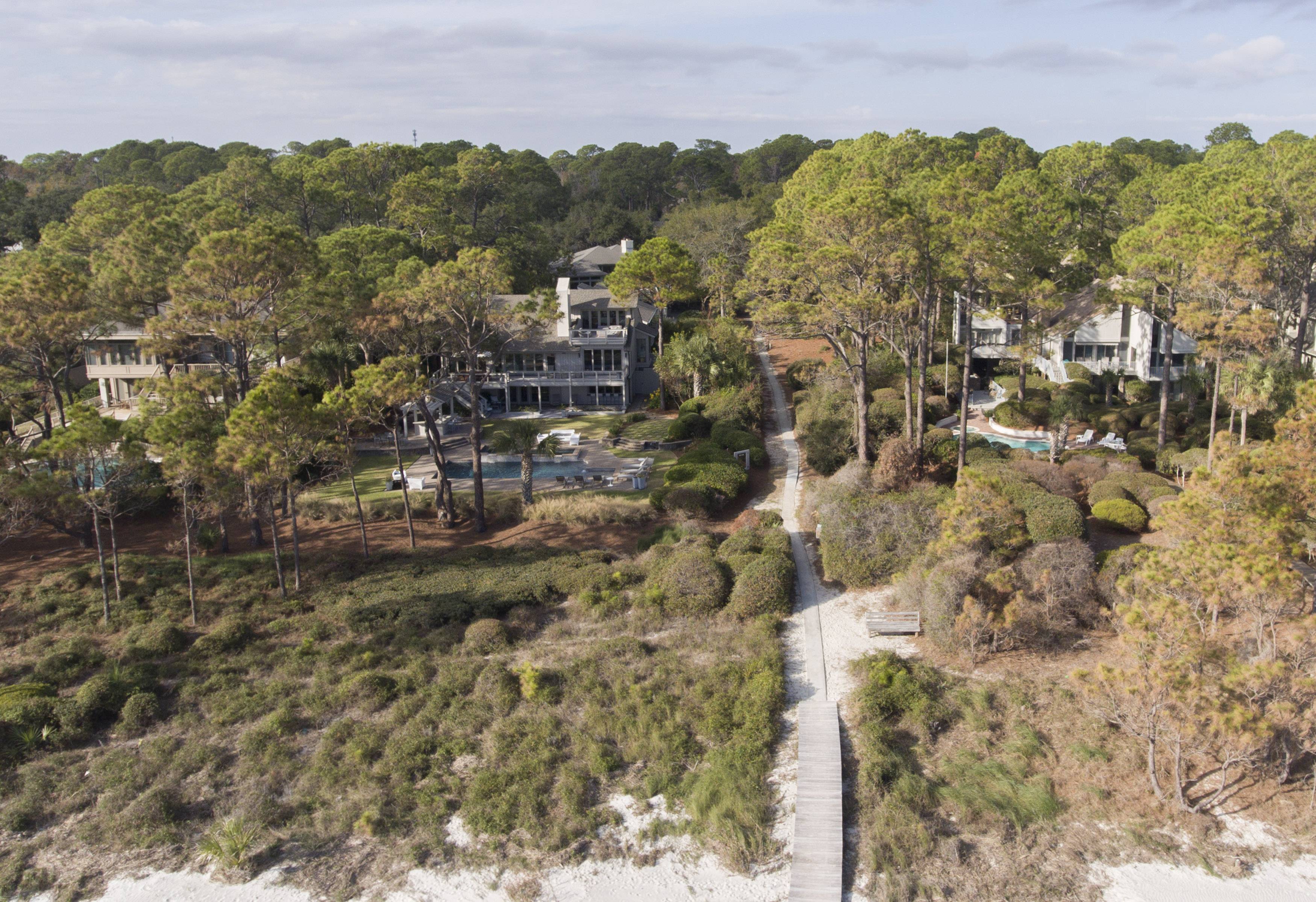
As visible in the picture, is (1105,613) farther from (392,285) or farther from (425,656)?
(392,285)

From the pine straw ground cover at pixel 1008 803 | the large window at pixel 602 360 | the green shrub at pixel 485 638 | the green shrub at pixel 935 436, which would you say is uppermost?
the large window at pixel 602 360

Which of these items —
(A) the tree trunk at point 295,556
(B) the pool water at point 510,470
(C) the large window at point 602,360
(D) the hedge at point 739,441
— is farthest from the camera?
(C) the large window at point 602,360

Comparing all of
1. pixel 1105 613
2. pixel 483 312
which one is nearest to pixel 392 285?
pixel 483 312

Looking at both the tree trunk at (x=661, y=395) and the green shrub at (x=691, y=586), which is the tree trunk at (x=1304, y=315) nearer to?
the tree trunk at (x=661, y=395)

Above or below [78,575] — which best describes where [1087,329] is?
above

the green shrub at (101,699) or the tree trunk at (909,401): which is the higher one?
the tree trunk at (909,401)

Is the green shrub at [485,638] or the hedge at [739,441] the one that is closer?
the green shrub at [485,638]

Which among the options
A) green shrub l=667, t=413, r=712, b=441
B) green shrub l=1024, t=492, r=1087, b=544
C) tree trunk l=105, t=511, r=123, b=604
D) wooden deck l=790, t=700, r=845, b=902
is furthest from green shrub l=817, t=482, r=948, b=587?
tree trunk l=105, t=511, r=123, b=604

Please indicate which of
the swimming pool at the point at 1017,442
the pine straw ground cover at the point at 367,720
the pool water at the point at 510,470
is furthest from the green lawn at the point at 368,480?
the swimming pool at the point at 1017,442

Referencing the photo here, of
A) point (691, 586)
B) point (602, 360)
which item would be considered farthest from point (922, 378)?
point (602, 360)
